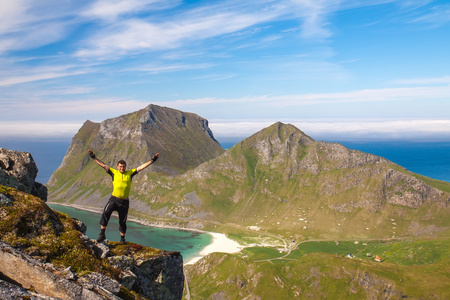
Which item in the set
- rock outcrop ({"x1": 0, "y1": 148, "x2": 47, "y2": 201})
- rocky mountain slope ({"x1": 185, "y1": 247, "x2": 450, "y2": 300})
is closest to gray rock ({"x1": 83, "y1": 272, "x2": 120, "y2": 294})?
rock outcrop ({"x1": 0, "y1": 148, "x2": 47, "y2": 201})

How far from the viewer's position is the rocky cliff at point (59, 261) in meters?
15.0

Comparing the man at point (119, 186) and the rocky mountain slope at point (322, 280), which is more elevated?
the man at point (119, 186)

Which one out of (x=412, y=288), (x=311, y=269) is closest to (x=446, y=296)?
(x=412, y=288)

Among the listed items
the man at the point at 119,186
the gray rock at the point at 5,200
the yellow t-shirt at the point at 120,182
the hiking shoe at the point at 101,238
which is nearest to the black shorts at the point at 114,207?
the man at the point at 119,186

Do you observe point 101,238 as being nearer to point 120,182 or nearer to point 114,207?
point 114,207

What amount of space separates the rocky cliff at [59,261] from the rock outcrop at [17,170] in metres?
13.5

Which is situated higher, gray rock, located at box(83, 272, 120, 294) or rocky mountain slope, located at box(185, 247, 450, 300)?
gray rock, located at box(83, 272, 120, 294)

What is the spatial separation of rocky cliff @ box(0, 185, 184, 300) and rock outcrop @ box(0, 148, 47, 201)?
13.5 m

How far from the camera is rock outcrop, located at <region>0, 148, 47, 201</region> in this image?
103 feet

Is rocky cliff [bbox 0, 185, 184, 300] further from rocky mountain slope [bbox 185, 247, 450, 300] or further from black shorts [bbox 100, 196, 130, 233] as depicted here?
rocky mountain slope [bbox 185, 247, 450, 300]

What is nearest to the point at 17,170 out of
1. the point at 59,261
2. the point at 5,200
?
the point at 5,200

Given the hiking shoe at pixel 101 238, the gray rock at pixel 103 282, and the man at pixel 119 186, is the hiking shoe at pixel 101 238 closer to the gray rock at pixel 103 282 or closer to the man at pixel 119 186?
the man at pixel 119 186

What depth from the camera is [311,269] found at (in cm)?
14575

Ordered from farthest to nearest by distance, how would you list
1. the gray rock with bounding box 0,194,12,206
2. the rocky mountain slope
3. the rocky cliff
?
the rocky mountain slope → the gray rock with bounding box 0,194,12,206 → the rocky cliff
